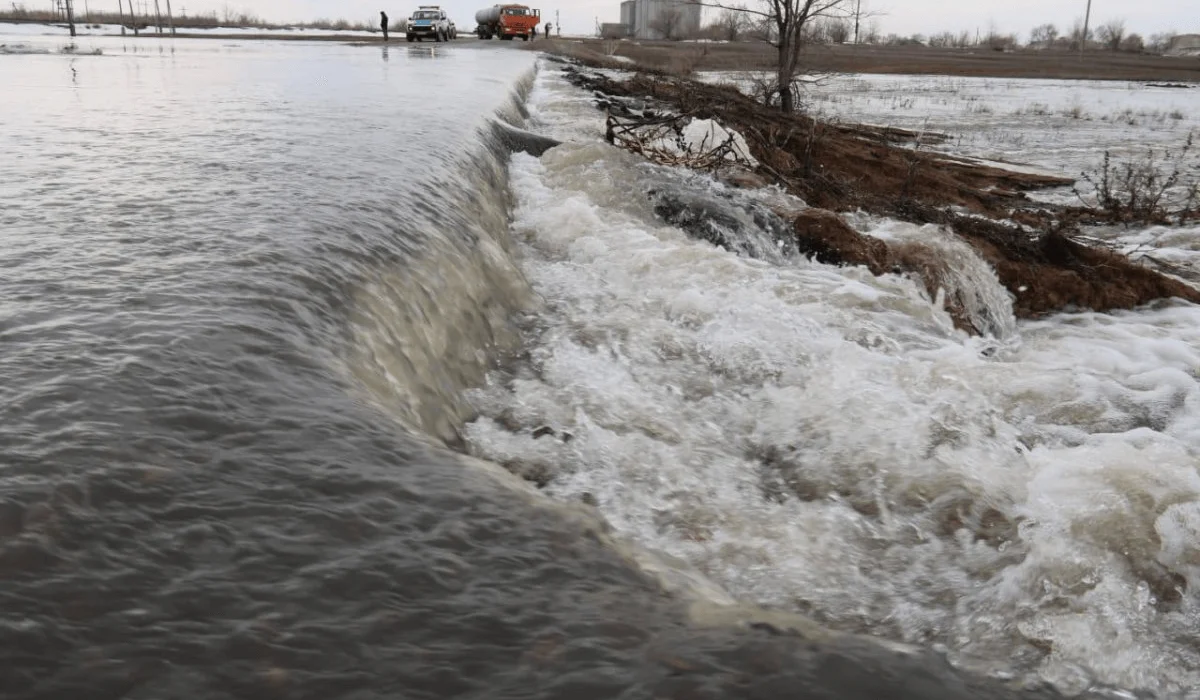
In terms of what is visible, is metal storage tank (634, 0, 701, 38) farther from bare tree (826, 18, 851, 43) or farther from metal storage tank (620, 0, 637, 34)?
bare tree (826, 18, 851, 43)

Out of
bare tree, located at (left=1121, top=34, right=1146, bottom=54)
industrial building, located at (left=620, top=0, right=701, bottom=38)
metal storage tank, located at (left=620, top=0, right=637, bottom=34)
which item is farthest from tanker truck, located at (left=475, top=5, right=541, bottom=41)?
bare tree, located at (left=1121, top=34, right=1146, bottom=54)

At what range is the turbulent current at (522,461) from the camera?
205 cm

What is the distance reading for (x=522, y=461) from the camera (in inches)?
146

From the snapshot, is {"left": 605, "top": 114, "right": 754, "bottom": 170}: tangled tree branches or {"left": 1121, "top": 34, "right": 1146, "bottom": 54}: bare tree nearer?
{"left": 605, "top": 114, "right": 754, "bottom": 170}: tangled tree branches

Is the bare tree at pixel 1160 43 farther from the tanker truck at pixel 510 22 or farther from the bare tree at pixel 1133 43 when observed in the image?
the tanker truck at pixel 510 22

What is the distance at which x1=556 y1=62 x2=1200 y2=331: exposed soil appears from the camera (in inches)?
314

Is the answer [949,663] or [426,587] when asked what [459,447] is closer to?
[426,587]

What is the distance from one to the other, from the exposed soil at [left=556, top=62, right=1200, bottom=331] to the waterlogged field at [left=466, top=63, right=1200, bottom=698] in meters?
0.38

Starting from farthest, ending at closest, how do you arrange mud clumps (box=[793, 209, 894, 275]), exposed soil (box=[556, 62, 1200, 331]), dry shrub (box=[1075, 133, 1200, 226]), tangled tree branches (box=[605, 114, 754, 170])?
dry shrub (box=[1075, 133, 1200, 226])
tangled tree branches (box=[605, 114, 754, 170])
exposed soil (box=[556, 62, 1200, 331])
mud clumps (box=[793, 209, 894, 275])

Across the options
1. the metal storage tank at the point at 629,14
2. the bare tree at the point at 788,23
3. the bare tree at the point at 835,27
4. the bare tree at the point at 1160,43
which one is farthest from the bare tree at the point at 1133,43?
the bare tree at the point at 788,23

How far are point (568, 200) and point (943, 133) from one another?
18.4 m

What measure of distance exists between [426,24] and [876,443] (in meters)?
47.8

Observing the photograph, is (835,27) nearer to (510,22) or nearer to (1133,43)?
(510,22)

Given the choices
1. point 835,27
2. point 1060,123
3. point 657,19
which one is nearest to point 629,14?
point 657,19
